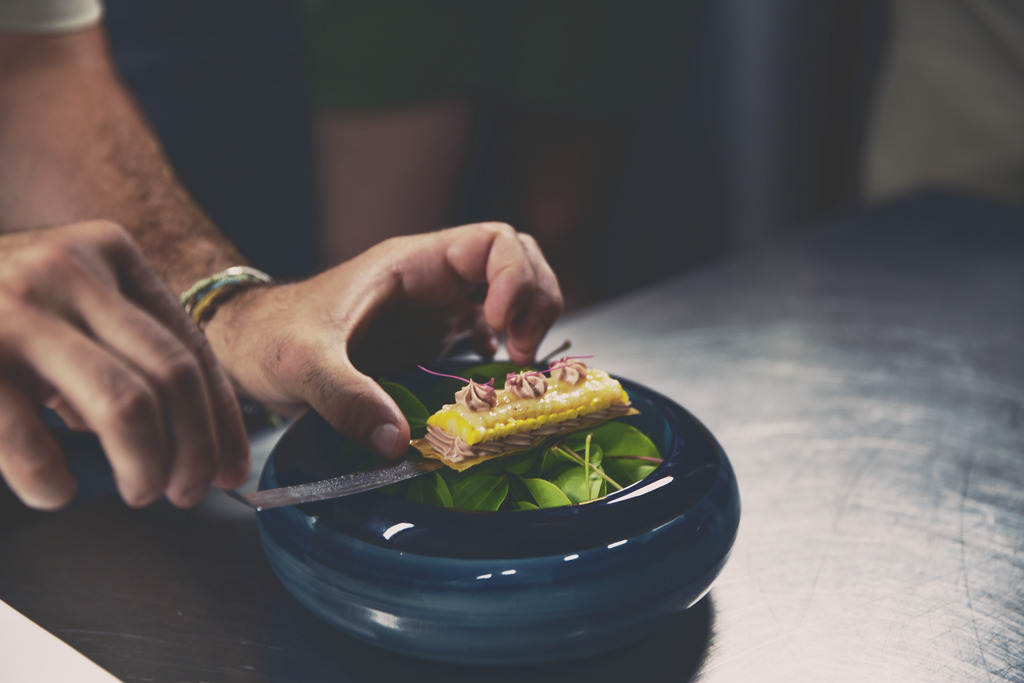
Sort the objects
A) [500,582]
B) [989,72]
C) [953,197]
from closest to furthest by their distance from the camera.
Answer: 1. [500,582]
2. [953,197]
3. [989,72]

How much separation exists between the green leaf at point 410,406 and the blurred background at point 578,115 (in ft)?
4.09

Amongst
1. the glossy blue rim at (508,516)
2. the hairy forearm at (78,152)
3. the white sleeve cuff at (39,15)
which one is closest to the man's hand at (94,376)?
the glossy blue rim at (508,516)

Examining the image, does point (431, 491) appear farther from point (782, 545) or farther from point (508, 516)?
point (782, 545)

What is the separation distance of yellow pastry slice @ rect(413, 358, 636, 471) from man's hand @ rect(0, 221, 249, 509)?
0.20 m

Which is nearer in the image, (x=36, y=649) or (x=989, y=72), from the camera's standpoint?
(x=36, y=649)

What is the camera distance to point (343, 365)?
0.74 meters

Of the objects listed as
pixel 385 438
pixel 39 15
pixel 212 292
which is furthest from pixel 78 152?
pixel 385 438

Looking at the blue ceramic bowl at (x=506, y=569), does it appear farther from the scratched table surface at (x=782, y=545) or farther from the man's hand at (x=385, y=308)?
the man's hand at (x=385, y=308)

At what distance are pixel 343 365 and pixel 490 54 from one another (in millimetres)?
2361

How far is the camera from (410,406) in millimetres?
738

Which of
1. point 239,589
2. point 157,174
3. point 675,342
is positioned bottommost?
point 675,342

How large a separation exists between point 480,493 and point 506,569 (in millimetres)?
111

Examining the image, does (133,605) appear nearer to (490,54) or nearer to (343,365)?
(343,365)

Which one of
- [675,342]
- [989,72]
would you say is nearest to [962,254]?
[675,342]
